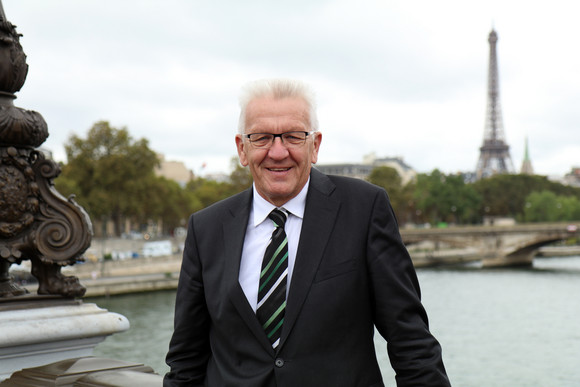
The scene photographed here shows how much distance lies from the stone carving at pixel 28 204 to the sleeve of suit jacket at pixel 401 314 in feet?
5.01

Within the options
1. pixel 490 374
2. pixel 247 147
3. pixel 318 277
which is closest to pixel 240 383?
pixel 318 277

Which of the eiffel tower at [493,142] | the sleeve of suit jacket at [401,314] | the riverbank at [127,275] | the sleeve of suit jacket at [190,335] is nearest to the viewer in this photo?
the sleeve of suit jacket at [401,314]

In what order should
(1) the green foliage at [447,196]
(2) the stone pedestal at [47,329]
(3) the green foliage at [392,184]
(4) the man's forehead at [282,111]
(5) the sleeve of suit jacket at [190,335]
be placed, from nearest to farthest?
(4) the man's forehead at [282,111] < (5) the sleeve of suit jacket at [190,335] < (2) the stone pedestal at [47,329] < (3) the green foliage at [392,184] < (1) the green foliage at [447,196]

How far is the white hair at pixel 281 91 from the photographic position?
166cm

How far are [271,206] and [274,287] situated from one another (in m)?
0.19

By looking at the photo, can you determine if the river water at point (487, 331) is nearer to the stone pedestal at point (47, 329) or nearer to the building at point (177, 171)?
the stone pedestal at point (47, 329)

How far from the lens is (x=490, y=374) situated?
1502 centimetres

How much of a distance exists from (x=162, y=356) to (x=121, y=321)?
46.5 ft

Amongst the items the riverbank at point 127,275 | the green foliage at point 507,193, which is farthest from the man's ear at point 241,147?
the green foliage at point 507,193

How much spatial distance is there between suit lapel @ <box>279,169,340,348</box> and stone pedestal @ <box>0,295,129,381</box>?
55.1 inches

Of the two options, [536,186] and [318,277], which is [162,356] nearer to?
[318,277]

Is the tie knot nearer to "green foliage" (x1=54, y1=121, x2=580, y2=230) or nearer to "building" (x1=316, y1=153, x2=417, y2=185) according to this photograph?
"green foliage" (x1=54, y1=121, x2=580, y2=230)

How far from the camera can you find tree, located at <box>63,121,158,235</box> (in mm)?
38844

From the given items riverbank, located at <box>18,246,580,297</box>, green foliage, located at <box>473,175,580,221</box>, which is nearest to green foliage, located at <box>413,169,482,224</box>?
green foliage, located at <box>473,175,580,221</box>
